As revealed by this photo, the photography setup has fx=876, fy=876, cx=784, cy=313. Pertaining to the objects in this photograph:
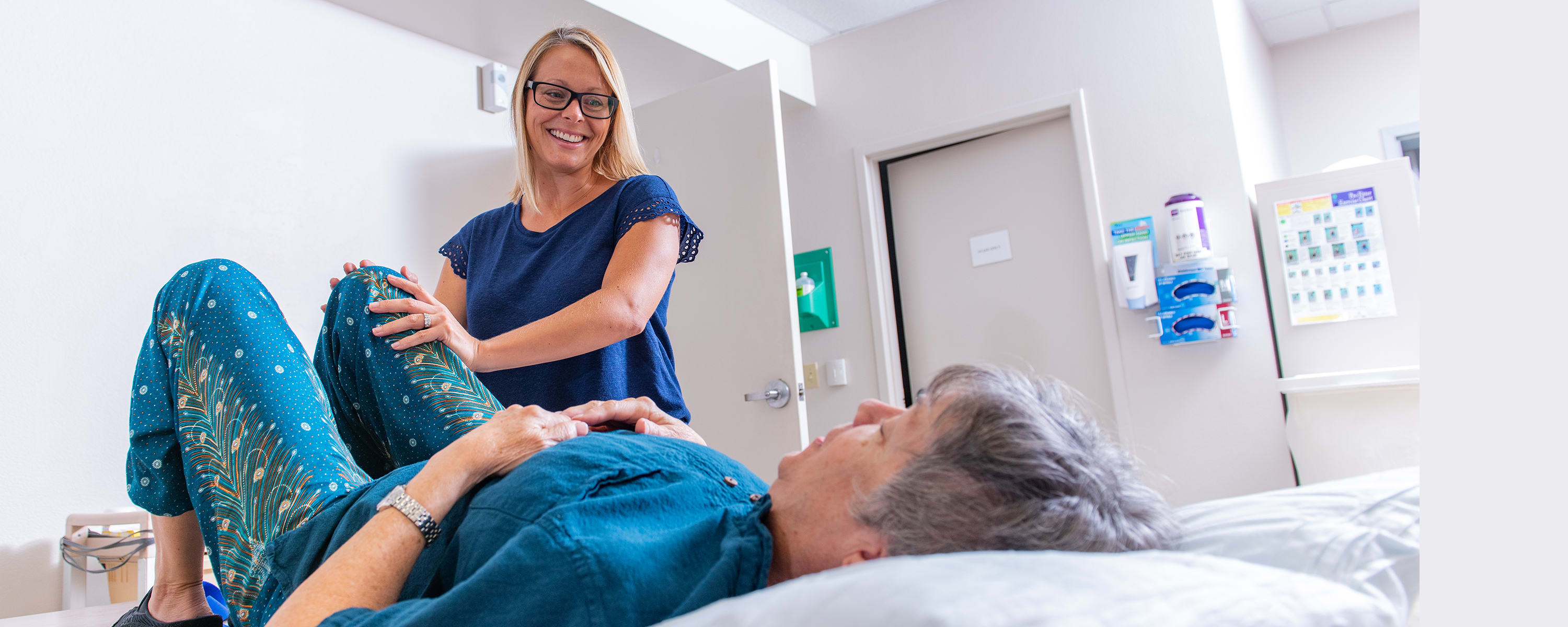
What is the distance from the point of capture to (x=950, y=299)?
3.29 meters

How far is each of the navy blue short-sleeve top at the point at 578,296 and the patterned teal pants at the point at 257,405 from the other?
0.23m

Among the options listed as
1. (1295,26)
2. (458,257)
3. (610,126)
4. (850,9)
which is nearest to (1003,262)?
(850,9)

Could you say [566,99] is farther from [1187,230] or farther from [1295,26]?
[1295,26]

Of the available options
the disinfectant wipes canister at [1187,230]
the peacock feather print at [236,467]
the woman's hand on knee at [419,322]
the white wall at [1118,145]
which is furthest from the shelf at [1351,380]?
the peacock feather print at [236,467]

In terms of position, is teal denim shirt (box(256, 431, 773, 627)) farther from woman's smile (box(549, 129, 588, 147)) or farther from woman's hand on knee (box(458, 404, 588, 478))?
woman's smile (box(549, 129, 588, 147))

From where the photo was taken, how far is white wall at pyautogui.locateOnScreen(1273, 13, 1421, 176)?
3.39m

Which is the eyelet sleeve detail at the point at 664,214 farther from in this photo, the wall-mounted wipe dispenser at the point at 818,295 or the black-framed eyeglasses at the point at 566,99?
the wall-mounted wipe dispenser at the point at 818,295

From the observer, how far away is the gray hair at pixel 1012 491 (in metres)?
0.66

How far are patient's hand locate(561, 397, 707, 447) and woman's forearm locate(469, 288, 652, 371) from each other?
6.9 inches

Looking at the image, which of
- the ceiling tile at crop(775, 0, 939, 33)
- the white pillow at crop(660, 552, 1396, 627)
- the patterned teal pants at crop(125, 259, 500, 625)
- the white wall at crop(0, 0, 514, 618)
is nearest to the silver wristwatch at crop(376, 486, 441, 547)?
the patterned teal pants at crop(125, 259, 500, 625)

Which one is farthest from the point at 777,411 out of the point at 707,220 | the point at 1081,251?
the point at 1081,251

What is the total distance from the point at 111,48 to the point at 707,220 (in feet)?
5.08

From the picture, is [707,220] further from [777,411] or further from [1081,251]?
[1081,251]

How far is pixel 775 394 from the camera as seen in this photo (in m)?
2.55
